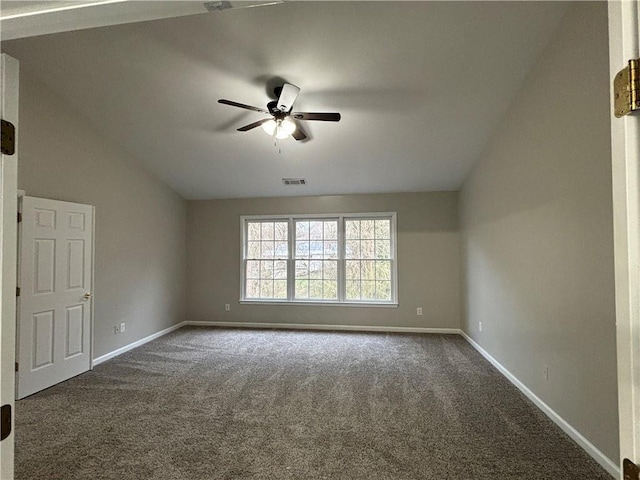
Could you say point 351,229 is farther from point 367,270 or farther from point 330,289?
point 330,289

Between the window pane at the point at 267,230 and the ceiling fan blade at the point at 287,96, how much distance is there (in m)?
3.39

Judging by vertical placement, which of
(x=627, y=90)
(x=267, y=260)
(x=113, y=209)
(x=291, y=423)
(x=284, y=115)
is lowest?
(x=291, y=423)

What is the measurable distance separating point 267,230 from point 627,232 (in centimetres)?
590

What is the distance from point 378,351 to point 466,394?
4.96 ft

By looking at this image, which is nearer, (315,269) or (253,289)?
(315,269)

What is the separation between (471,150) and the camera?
4344 millimetres

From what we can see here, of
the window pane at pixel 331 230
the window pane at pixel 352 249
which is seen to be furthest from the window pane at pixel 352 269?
the window pane at pixel 331 230

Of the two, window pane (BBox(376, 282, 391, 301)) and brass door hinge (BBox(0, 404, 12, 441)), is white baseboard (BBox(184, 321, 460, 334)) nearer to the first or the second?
window pane (BBox(376, 282, 391, 301))

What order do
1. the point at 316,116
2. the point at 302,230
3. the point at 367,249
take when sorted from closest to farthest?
the point at 316,116, the point at 367,249, the point at 302,230

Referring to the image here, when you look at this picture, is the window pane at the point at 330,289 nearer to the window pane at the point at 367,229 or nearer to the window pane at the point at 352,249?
the window pane at the point at 352,249

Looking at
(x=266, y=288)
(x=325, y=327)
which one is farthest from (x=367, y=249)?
(x=266, y=288)

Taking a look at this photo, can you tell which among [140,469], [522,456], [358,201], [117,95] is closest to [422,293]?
[358,201]

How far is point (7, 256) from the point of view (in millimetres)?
Result: 854

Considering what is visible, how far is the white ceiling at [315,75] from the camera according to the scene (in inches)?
101
